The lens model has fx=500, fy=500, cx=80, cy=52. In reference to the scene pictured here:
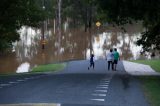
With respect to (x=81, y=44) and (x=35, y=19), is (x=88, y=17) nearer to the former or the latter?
(x=81, y=44)

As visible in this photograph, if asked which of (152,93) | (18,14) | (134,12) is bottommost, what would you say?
(152,93)

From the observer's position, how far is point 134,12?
27.8 meters

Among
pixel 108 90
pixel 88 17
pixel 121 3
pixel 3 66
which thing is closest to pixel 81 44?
pixel 3 66

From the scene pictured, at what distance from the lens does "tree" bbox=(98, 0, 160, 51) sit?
1050 inches

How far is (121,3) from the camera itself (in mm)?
27734

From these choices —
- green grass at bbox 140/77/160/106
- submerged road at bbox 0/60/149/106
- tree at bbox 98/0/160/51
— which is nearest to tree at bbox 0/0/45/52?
tree at bbox 98/0/160/51

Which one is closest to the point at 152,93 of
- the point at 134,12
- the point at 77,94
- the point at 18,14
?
the point at 77,94

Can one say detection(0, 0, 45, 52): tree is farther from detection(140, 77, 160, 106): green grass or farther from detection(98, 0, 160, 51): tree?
detection(140, 77, 160, 106): green grass

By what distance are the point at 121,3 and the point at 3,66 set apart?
30.0m

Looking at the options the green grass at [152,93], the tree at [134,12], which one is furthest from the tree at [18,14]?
the green grass at [152,93]

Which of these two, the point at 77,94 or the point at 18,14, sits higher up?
the point at 18,14

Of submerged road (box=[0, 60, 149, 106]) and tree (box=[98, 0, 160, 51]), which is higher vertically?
tree (box=[98, 0, 160, 51])

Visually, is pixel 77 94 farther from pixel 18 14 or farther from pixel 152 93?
pixel 18 14


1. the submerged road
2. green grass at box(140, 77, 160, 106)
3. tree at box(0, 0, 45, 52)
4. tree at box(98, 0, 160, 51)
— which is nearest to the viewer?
the submerged road
